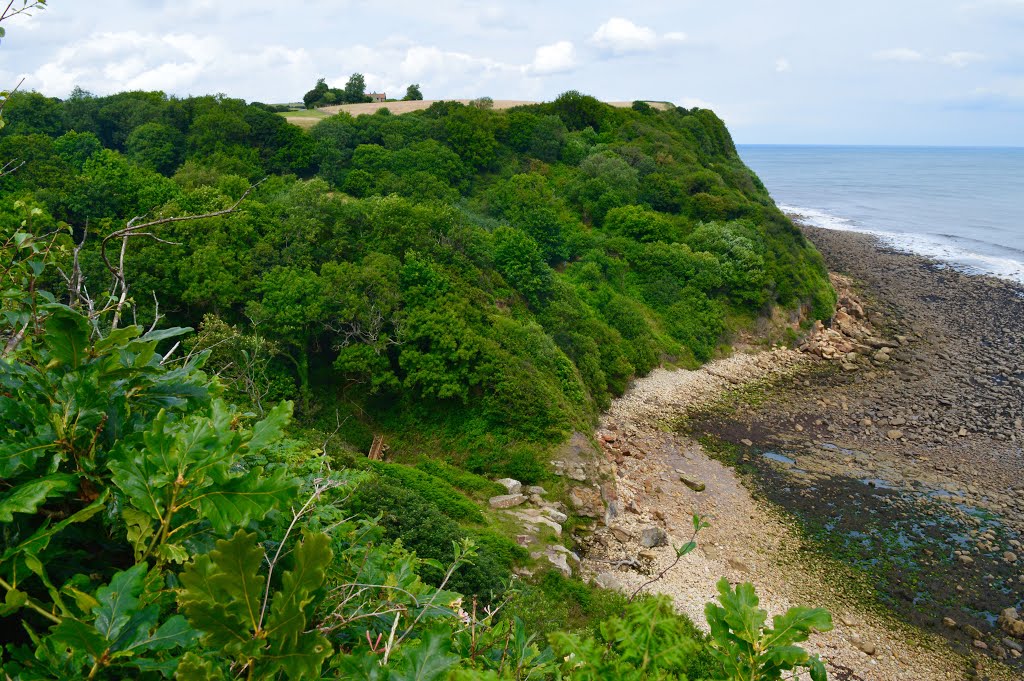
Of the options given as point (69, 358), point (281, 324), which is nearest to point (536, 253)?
point (281, 324)

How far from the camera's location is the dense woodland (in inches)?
84.8

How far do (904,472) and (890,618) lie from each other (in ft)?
29.2

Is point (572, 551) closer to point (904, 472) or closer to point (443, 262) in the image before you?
point (443, 262)

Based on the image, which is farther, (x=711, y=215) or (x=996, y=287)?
(x=996, y=287)

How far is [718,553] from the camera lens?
1773cm

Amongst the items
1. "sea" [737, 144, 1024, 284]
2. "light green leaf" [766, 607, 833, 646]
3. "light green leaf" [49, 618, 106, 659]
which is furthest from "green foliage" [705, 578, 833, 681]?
"sea" [737, 144, 1024, 284]

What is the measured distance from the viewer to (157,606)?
1995mm

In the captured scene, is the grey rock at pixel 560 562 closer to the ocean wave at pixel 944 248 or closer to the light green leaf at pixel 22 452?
the light green leaf at pixel 22 452

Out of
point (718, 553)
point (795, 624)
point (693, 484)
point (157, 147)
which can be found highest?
point (157, 147)

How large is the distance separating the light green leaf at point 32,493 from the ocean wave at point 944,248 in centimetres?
6053

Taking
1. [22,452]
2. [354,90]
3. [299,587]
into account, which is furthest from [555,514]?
[354,90]

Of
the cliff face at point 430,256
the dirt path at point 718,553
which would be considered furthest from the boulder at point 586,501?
the cliff face at point 430,256

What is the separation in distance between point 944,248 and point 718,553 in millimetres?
57759

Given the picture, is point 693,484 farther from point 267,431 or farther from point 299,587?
point 299,587
